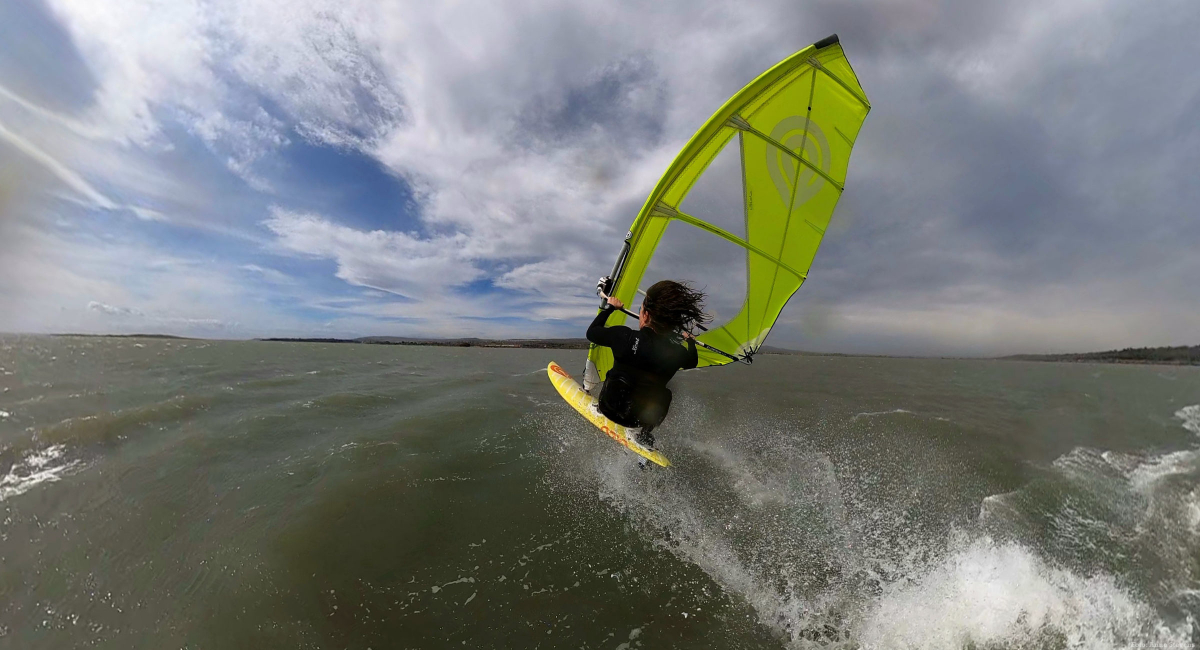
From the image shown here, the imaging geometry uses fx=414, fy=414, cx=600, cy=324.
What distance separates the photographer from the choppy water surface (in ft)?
10.5

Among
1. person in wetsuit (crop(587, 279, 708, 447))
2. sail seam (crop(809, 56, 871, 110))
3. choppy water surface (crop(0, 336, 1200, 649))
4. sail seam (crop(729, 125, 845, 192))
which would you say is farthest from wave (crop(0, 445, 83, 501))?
sail seam (crop(809, 56, 871, 110))

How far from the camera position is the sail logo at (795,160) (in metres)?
5.59

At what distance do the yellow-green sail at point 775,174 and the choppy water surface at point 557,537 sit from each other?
2.31 m

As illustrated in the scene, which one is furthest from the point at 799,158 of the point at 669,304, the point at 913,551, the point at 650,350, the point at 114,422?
the point at 114,422

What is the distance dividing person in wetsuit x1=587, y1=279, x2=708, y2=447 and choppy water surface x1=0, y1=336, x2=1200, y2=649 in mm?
1352

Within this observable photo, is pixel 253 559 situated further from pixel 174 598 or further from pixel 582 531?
pixel 582 531

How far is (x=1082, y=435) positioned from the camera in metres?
10.5

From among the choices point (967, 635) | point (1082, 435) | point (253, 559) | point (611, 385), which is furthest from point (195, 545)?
point (1082, 435)

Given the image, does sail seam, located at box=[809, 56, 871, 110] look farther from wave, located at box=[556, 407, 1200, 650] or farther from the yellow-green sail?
wave, located at box=[556, 407, 1200, 650]

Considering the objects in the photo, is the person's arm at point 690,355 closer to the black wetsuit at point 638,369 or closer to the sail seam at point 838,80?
the black wetsuit at point 638,369

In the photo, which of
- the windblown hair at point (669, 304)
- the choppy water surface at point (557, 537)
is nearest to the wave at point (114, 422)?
the choppy water surface at point (557, 537)

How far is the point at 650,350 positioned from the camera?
13.5ft

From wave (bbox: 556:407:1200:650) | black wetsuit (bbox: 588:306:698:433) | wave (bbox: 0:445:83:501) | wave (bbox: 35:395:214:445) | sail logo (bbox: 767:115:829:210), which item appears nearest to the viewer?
wave (bbox: 556:407:1200:650)

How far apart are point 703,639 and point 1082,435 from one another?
13.6 meters
